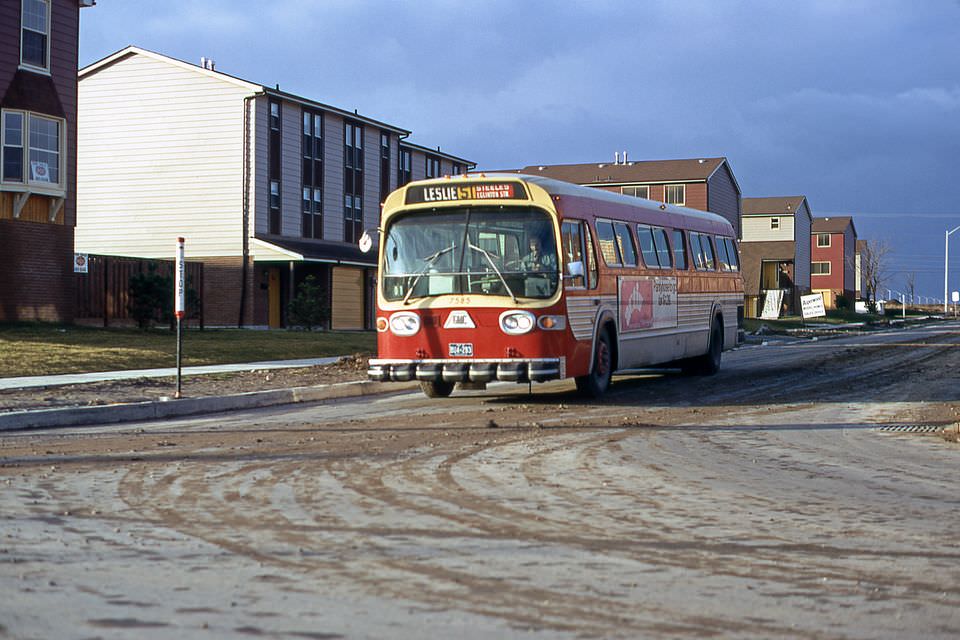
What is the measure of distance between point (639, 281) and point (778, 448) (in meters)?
7.28

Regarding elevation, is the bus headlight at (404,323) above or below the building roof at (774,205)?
below

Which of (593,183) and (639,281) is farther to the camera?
(593,183)

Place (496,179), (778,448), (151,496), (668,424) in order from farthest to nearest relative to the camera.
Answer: (496,179) → (668,424) → (778,448) → (151,496)

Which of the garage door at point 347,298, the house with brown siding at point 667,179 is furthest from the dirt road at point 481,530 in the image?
the house with brown siding at point 667,179

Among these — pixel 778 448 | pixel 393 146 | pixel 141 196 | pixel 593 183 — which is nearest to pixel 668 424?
pixel 778 448

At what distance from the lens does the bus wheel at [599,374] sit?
17266 millimetres

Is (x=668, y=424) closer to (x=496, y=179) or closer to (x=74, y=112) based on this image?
(x=496, y=179)

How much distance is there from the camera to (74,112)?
3303 centimetres

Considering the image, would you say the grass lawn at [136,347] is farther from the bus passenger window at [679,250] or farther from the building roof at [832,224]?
the building roof at [832,224]

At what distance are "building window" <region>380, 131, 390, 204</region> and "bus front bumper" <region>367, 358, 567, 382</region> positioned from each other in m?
37.8

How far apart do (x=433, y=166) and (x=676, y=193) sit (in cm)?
1844

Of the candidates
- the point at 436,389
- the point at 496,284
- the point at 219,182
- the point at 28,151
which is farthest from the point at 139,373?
the point at 219,182

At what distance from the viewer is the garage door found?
47719 millimetres

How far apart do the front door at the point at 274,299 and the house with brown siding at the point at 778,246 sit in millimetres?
45188
